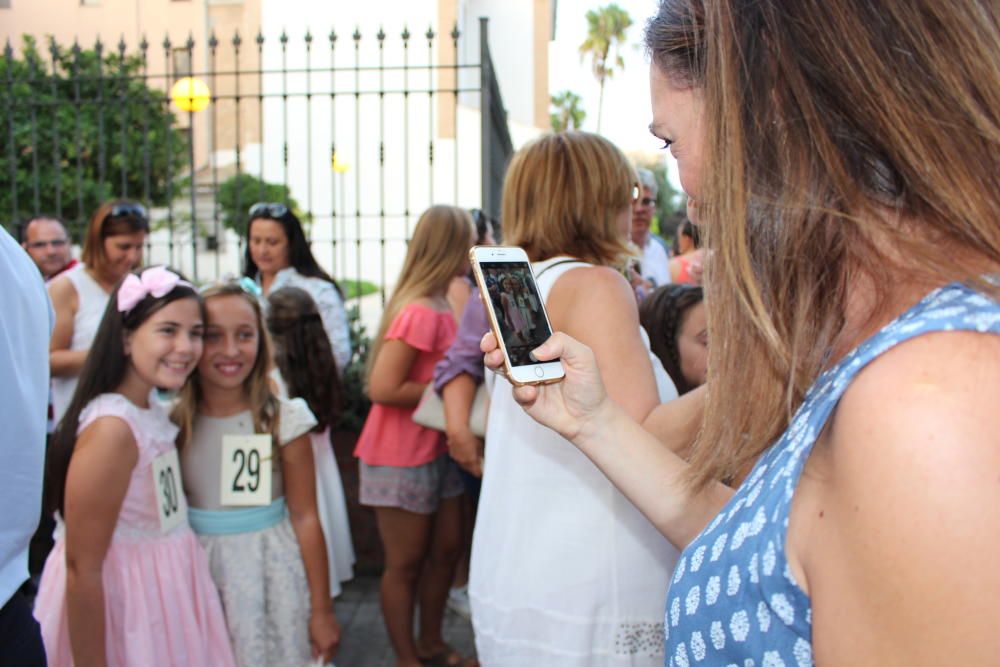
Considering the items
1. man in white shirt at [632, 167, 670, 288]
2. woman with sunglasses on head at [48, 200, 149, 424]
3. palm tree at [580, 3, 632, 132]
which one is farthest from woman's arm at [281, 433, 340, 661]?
palm tree at [580, 3, 632, 132]

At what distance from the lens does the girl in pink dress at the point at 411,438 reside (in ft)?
12.5

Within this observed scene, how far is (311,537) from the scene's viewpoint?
295cm

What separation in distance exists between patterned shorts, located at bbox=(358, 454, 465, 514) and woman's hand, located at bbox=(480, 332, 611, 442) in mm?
2332

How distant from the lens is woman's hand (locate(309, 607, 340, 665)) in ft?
9.45

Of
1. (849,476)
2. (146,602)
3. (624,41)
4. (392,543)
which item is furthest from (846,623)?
(624,41)

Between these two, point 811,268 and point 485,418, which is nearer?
point 811,268

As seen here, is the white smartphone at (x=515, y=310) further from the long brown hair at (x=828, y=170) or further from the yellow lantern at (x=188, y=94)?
the yellow lantern at (x=188, y=94)

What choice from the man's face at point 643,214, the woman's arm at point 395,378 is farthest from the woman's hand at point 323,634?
the man's face at point 643,214

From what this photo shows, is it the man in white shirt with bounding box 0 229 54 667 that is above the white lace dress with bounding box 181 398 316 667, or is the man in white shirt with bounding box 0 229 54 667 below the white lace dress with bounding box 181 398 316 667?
above

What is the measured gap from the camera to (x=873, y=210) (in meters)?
0.91

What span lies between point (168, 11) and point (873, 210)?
2682 cm

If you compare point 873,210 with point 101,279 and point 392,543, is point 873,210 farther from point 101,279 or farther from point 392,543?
point 101,279

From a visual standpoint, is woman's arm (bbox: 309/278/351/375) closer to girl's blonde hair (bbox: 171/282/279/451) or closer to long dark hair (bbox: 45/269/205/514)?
girl's blonde hair (bbox: 171/282/279/451)

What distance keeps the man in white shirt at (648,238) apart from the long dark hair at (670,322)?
1.24 m
